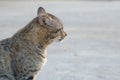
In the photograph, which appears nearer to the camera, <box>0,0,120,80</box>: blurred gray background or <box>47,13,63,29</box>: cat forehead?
<box>47,13,63,29</box>: cat forehead

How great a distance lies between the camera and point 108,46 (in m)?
14.6

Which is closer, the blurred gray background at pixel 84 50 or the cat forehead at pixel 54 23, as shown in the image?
the cat forehead at pixel 54 23

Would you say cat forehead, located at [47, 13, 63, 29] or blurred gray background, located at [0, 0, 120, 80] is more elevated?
cat forehead, located at [47, 13, 63, 29]

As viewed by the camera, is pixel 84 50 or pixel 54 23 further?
pixel 84 50

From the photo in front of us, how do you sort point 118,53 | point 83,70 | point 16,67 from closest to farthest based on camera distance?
1. point 16,67
2. point 83,70
3. point 118,53

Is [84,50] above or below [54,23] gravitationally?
below

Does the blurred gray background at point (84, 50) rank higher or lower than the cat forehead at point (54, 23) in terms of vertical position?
lower

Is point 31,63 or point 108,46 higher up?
point 31,63

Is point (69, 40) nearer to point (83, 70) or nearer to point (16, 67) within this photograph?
point (83, 70)

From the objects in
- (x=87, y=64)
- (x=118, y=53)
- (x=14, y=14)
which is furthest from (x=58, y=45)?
(x=14, y=14)

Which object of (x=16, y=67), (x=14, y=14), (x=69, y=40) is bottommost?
(x=14, y=14)

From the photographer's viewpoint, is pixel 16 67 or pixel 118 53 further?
pixel 118 53

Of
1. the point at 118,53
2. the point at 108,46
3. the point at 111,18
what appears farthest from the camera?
the point at 111,18

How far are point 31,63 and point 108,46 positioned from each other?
7.16m
